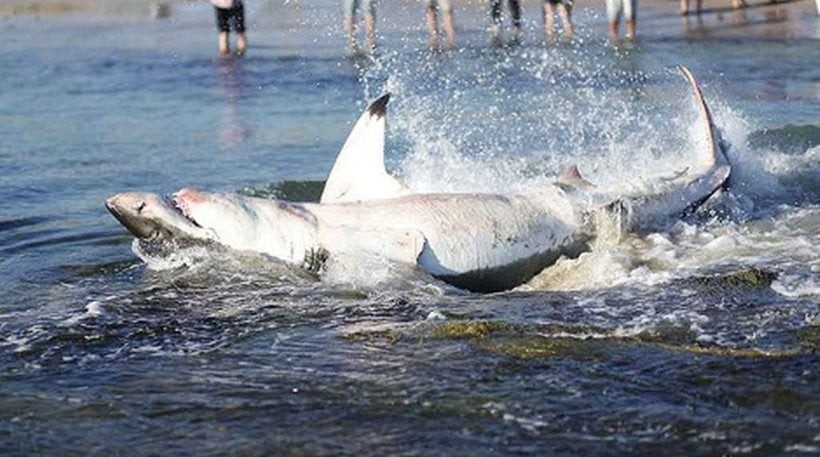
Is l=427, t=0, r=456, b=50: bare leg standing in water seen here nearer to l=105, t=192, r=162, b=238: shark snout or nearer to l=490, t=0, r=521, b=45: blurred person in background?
l=490, t=0, r=521, b=45: blurred person in background

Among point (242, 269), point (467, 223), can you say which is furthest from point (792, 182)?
point (242, 269)

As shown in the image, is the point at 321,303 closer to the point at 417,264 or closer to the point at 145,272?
the point at 417,264

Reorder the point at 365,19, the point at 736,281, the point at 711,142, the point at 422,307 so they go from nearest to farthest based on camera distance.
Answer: the point at 422,307 < the point at 736,281 < the point at 711,142 < the point at 365,19

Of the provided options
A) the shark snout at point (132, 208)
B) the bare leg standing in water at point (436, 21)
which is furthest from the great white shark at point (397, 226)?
the bare leg standing in water at point (436, 21)

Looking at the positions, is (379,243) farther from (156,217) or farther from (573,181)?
(573,181)

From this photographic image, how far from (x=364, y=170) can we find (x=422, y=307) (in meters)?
1.78

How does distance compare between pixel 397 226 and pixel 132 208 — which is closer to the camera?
pixel 132 208

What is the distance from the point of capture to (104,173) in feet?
47.8

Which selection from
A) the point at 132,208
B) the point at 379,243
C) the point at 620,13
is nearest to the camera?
the point at 132,208

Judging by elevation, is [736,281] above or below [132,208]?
below

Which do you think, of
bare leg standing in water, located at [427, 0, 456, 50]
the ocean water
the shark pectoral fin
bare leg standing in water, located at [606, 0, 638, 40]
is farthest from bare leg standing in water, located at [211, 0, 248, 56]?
the shark pectoral fin

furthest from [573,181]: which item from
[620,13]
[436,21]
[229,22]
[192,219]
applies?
[436,21]

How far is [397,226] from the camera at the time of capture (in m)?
9.52

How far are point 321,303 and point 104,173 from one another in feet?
20.6
